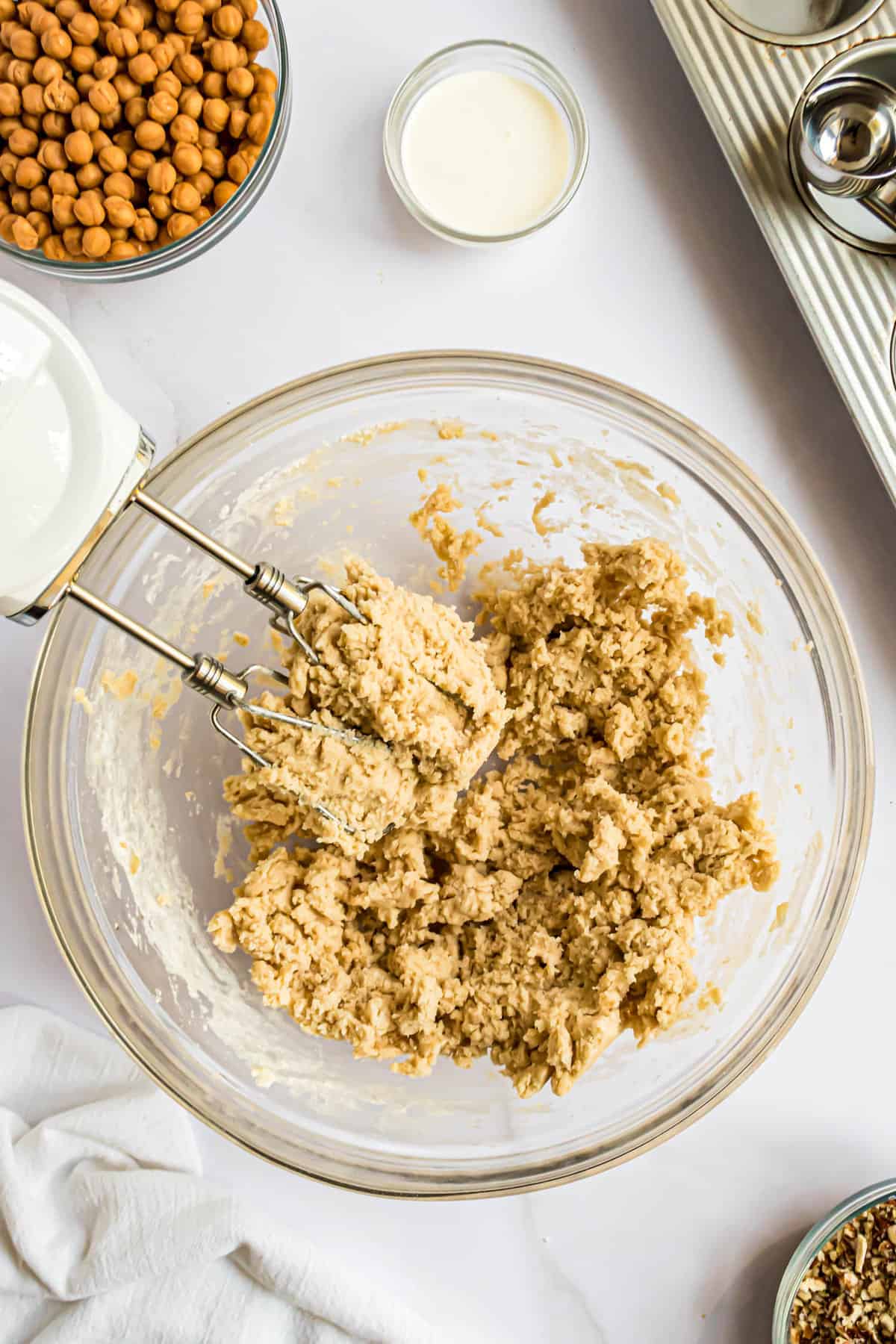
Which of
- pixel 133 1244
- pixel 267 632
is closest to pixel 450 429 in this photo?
pixel 267 632

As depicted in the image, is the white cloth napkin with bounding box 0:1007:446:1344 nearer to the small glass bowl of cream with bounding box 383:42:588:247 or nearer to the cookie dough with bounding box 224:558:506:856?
the cookie dough with bounding box 224:558:506:856

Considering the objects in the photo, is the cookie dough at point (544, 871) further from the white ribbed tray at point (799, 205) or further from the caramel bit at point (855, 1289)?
the caramel bit at point (855, 1289)

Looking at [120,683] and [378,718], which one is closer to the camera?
[378,718]

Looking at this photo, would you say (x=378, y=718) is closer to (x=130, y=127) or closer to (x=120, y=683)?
(x=120, y=683)

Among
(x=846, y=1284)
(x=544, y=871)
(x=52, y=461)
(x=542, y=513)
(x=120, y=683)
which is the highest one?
(x=542, y=513)

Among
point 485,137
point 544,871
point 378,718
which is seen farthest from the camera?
point 485,137

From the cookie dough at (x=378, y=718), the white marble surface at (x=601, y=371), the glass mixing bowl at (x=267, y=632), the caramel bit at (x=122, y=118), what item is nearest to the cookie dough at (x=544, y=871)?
the cookie dough at (x=378, y=718)
